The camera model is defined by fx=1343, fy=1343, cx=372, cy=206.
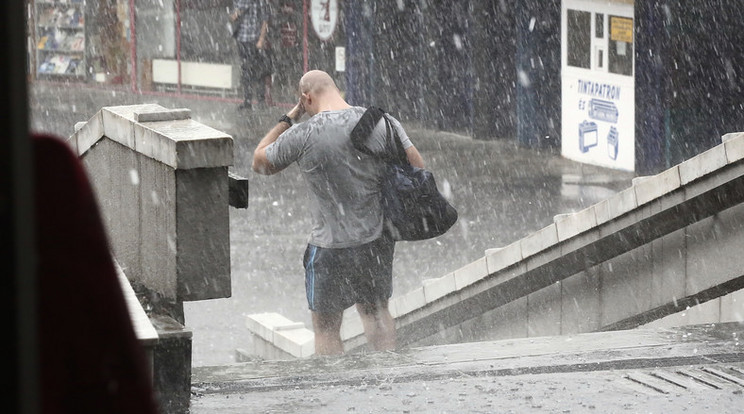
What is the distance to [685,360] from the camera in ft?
18.4

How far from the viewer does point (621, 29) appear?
52.7ft

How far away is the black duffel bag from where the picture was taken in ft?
21.5

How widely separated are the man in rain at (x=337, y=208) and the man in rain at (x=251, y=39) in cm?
1590

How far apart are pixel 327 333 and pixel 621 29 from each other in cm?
1020

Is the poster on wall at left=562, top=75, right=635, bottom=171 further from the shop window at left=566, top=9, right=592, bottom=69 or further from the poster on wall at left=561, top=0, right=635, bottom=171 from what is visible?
the shop window at left=566, top=9, right=592, bottom=69

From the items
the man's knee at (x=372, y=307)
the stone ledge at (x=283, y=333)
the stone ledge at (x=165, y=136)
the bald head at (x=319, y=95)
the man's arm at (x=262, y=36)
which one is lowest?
the stone ledge at (x=283, y=333)

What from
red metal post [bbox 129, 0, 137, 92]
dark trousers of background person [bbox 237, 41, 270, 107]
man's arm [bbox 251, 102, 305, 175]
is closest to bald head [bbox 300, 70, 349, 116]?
man's arm [bbox 251, 102, 305, 175]

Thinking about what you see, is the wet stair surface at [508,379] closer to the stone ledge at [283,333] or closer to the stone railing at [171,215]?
the stone railing at [171,215]

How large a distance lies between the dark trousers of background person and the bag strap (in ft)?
53.0

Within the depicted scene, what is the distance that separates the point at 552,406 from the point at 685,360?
95 cm

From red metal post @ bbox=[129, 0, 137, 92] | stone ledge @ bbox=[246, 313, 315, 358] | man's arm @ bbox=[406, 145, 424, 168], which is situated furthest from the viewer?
red metal post @ bbox=[129, 0, 137, 92]

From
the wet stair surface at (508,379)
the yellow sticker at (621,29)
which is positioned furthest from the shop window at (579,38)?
the wet stair surface at (508,379)

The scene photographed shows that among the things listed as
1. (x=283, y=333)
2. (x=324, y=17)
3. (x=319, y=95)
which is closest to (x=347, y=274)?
(x=319, y=95)

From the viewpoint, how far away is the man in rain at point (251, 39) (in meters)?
22.4
